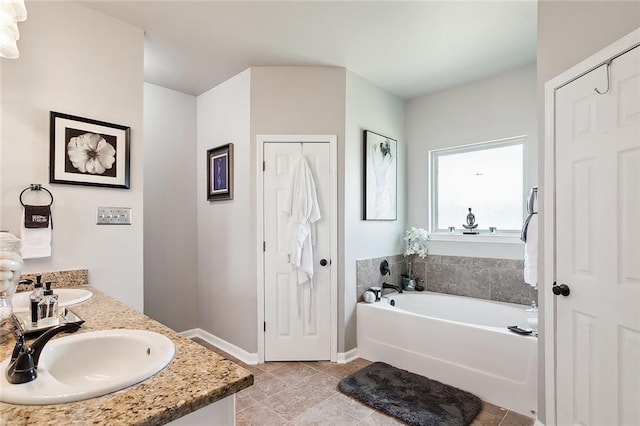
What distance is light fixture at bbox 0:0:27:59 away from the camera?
113cm

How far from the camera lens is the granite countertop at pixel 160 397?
0.65m

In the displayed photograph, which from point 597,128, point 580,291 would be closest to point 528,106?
point 597,128

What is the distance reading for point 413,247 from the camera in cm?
356

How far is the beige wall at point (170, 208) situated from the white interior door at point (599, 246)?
10.6 feet

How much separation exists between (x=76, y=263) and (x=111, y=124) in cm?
92

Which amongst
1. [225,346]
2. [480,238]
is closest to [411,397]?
[480,238]

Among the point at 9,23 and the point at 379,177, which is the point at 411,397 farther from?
the point at 9,23

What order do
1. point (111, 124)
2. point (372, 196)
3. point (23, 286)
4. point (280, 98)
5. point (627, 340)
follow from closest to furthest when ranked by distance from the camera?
point (627, 340) < point (23, 286) < point (111, 124) < point (280, 98) < point (372, 196)

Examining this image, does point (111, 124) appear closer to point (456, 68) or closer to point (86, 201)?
point (86, 201)

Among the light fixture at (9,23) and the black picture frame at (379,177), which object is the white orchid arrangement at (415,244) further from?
the light fixture at (9,23)

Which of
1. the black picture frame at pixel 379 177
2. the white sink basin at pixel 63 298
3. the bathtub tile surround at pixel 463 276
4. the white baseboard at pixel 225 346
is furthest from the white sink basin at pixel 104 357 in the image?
the black picture frame at pixel 379 177

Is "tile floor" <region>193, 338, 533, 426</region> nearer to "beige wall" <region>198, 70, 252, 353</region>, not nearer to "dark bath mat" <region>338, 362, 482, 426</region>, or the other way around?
"dark bath mat" <region>338, 362, 482, 426</region>

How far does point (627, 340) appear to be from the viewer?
138cm

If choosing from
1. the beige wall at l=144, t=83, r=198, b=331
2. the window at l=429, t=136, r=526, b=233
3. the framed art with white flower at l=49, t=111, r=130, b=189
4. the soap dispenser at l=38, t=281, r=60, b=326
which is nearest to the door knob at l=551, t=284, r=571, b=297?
the window at l=429, t=136, r=526, b=233
